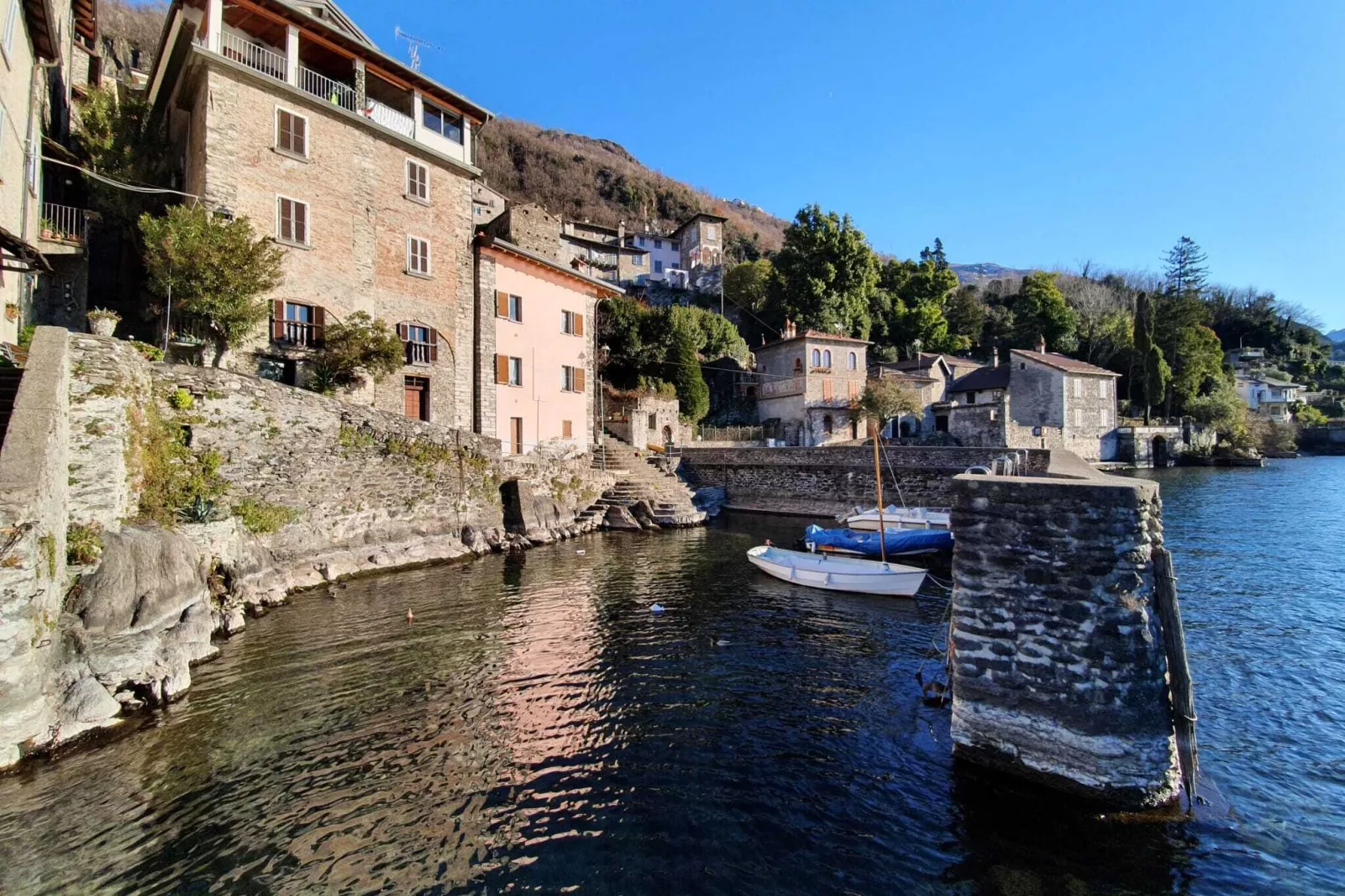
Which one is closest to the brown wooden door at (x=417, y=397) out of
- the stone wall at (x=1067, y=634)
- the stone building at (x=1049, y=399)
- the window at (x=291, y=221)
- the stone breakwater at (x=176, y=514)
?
the stone breakwater at (x=176, y=514)

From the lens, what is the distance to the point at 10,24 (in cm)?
1501

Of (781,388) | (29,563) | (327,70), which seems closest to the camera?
(29,563)

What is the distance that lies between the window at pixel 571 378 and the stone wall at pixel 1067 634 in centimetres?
2823

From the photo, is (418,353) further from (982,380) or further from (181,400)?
(982,380)

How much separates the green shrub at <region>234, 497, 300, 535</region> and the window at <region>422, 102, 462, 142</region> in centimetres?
1920

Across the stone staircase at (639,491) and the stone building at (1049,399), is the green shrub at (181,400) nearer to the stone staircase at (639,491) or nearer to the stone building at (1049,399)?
the stone staircase at (639,491)

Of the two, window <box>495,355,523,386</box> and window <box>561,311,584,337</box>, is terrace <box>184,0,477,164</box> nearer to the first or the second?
window <box>561,311,584,337</box>

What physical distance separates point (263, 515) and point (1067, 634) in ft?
63.2

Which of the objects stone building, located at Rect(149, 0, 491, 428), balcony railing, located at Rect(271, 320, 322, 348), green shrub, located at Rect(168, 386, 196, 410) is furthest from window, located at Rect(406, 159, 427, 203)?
green shrub, located at Rect(168, 386, 196, 410)

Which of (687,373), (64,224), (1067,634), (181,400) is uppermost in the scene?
(64,224)

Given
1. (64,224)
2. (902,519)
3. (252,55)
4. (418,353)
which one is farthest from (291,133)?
(902,519)

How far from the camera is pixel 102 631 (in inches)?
367

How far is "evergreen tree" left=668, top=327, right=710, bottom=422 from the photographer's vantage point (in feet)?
142

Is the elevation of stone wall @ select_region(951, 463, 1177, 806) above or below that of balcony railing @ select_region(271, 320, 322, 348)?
below
